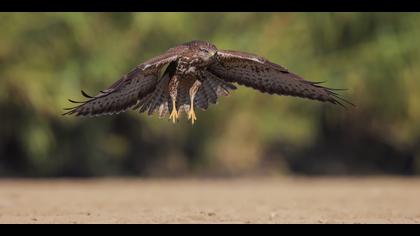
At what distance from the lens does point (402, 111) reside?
17156 mm

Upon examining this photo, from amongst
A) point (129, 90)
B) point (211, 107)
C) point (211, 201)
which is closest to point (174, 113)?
point (129, 90)

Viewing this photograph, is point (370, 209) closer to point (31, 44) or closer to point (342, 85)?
point (342, 85)

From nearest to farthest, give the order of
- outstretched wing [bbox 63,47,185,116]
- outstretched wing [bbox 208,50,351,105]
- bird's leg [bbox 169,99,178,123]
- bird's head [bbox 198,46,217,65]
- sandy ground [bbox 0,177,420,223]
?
outstretched wing [bbox 63,47,185,116] → bird's leg [bbox 169,99,178,123] → bird's head [bbox 198,46,217,65] → outstretched wing [bbox 208,50,351,105] → sandy ground [bbox 0,177,420,223]

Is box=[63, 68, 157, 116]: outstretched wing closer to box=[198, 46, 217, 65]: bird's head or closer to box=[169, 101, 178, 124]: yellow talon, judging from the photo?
box=[169, 101, 178, 124]: yellow talon

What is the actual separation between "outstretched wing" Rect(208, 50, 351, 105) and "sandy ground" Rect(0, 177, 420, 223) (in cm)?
126

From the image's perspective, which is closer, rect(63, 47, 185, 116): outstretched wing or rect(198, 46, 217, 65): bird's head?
rect(63, 47, 185, 116): outstretched wing

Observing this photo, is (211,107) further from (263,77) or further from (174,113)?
(174,113)

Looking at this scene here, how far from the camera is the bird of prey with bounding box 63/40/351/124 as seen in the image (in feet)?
26.4

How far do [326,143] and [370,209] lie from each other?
27.6 feet

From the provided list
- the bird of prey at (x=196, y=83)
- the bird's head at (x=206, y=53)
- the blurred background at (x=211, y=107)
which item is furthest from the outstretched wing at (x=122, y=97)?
the blurred background at (x=211, y=107)

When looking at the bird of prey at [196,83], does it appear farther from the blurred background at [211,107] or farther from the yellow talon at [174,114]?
the blurred background at [211,107]

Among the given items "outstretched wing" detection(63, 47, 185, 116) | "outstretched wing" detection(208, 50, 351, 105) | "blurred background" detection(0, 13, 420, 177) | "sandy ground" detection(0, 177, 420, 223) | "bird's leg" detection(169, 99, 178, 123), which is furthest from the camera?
"blurred background" detection(0, 13, 420, 177)

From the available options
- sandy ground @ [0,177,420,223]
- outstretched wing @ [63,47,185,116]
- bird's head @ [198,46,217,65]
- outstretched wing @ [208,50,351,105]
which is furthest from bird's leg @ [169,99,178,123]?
sandy ground @ [0,177,420,223]
